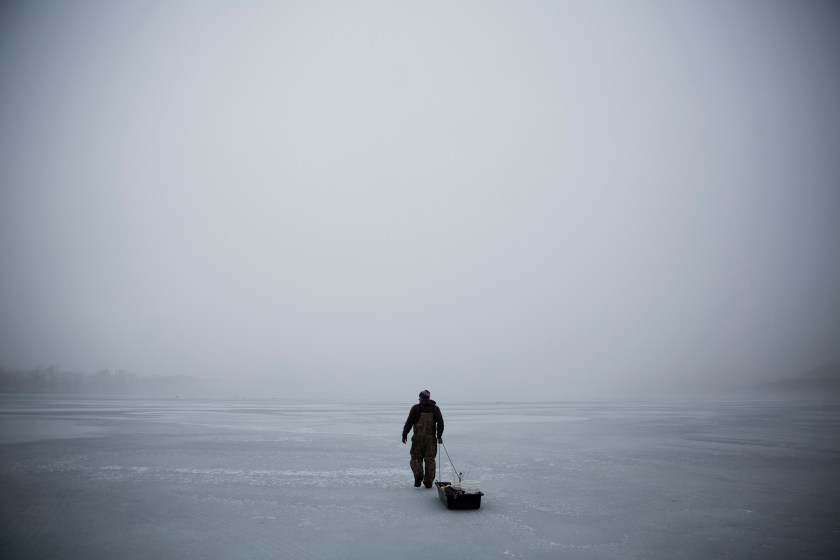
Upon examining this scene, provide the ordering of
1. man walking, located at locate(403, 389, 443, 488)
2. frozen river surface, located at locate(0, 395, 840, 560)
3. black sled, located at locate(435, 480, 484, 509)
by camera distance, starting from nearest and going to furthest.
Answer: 1. frozen river surface, located at locate(0, 395, 840, 560)
2. black sled, located at locate(435, 480, 484, 509)
3. man walking, located at locate(403, 389, 443, 488)

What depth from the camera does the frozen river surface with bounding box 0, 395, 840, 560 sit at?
242 inches

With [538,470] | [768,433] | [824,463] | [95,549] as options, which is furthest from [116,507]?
[768,433]

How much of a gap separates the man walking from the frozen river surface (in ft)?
1.28

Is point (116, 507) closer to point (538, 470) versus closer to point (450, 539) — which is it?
point (450, 539)

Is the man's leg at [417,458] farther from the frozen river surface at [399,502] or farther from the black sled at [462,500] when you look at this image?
the black sled at [462,500]

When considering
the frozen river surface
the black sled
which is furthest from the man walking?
the black sled

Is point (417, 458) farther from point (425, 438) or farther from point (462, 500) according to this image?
point (462, 500)

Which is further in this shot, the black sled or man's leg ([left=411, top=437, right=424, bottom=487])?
man's leg ([left=411, top=437, right=424, bottom=487])

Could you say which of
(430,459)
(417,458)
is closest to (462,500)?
(430,459)

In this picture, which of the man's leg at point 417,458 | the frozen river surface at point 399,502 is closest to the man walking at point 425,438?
the man's leg at point 417,458

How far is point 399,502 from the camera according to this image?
8586 mm

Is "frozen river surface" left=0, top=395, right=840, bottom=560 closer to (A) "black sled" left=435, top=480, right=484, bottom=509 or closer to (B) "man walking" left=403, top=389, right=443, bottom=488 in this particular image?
(A) "black sled" left=435, top=480, right=484, bottom=509

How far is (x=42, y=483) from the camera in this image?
9805 millimetres

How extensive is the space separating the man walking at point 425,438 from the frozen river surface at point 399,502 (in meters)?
0.39
